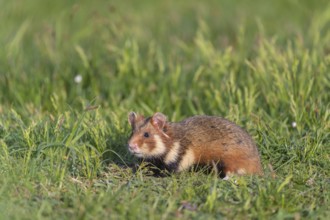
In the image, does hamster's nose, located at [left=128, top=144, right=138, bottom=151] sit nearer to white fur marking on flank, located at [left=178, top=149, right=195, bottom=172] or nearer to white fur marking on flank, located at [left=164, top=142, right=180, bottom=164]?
white fur marking on flank, located at [left=164, top=142, right=180, bottom=164]

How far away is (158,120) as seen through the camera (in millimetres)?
6160

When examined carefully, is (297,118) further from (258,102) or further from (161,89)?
(161,89)

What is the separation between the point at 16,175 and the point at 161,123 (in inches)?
49.4

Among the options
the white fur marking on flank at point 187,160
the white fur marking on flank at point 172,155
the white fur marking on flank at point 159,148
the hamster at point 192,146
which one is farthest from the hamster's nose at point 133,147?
the white fur marking on flank at point 187,160

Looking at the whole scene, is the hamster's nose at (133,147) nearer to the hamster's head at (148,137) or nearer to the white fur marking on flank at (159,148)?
the hamster's head at (148,137)

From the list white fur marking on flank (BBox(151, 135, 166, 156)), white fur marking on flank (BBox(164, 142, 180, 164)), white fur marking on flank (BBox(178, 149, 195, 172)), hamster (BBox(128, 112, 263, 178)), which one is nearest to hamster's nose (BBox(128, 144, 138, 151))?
hamster (BBox(128, 112, 263, 178))

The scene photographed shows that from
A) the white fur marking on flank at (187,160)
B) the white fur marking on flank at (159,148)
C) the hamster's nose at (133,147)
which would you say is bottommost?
Answer: the white fur marking on flank at (187,160)

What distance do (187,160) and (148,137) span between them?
349 millimetres

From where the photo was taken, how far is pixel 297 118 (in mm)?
6969

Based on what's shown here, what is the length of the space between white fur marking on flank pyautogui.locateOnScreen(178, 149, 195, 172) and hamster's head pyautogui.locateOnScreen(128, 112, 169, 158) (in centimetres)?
16

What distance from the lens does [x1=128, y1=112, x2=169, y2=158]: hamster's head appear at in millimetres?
6051

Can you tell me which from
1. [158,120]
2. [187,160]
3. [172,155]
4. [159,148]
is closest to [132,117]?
[158,120]

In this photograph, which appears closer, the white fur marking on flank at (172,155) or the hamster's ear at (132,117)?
the white fur marking on flank at (172,155)

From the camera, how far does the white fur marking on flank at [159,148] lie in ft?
20.1
